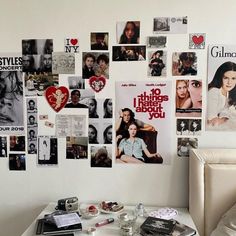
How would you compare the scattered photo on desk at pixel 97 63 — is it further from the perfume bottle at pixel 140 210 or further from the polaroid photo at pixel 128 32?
the perfume bottle at pixel 140 210

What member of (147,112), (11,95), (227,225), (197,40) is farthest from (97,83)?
(227,225)

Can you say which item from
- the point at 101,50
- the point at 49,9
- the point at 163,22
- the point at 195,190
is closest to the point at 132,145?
the point at 195,190

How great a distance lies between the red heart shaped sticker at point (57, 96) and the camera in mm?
2164

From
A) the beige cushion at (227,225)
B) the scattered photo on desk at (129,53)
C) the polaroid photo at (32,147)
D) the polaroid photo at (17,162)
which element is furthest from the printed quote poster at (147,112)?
the polaroid photo at (17,162)

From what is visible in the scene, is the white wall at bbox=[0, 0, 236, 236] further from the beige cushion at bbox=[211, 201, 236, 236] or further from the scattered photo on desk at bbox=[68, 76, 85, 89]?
the beige cushion at bbox=[211, 201, 236, 236]

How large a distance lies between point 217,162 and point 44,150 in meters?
1.11

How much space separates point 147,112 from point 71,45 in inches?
25.6

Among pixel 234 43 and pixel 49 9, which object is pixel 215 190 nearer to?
pixel 234 43

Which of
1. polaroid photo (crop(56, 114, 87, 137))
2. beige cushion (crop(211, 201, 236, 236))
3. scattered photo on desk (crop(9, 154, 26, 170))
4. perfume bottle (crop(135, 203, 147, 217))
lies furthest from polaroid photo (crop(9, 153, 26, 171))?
beige cushion (crop(211, 201, 236, 236))

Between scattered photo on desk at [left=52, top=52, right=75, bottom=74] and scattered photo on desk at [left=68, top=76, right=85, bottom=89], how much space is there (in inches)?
1.6

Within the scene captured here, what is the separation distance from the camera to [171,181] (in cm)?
215

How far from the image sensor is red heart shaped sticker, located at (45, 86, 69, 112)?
7.10ft

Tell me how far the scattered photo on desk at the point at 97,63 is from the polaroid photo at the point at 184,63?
16.8 inches

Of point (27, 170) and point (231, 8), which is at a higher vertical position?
point (231, 8)
